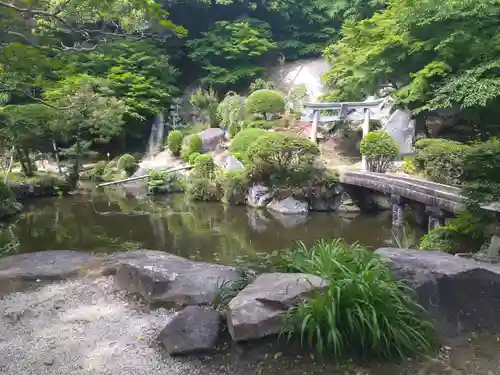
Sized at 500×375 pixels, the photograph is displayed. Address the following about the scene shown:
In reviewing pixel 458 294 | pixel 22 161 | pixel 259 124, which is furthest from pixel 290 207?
pixel 458 294

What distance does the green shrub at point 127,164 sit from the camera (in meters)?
18.1

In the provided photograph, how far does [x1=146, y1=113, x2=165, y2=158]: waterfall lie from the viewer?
21859 mm

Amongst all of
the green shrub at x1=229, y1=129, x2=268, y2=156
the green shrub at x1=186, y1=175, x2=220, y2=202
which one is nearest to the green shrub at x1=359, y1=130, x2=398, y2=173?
the green shrub at x1=229, y1=129, x2=268, y2=156

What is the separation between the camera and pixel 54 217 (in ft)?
39.5

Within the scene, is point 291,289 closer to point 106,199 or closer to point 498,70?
point 498,70

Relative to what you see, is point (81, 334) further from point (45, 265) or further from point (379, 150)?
point (379, 150)

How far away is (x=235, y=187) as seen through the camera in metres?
13.7

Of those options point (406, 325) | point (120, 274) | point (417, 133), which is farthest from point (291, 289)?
point (417, 133)

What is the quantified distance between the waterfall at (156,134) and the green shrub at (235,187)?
8804mm

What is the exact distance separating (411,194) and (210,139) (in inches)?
415

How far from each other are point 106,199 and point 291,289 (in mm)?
12964

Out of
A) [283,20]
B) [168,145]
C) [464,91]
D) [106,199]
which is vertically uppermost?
[283,20]

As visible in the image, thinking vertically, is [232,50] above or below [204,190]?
above

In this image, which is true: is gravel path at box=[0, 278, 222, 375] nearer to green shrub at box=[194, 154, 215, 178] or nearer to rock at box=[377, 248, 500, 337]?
rock at box=[377, 248, 500, 337]
